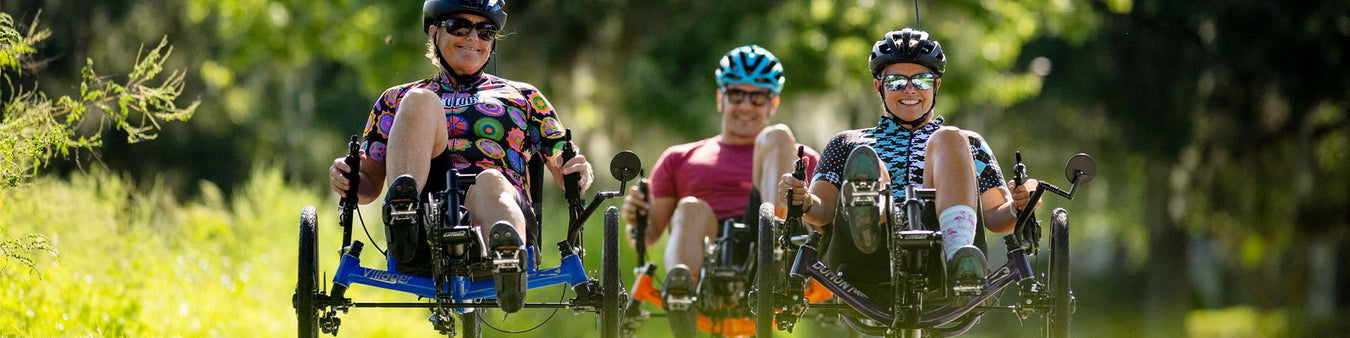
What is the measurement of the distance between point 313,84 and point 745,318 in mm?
19003

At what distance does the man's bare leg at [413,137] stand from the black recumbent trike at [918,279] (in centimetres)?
125

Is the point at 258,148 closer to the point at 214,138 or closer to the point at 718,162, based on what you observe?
the point at 214,138

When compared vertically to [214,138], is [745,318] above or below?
below

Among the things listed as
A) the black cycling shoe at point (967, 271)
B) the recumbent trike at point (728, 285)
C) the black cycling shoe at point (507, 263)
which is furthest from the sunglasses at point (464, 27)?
the black cycling shoe at point (967, 271)

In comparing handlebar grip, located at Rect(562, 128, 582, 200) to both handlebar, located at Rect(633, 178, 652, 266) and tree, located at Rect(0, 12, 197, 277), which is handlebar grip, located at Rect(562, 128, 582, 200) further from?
handlebar, located at Rect(633, 178, 652, 266)

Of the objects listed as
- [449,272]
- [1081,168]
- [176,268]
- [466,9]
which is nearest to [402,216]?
[449,272]

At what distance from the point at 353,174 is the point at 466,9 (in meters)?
0.86

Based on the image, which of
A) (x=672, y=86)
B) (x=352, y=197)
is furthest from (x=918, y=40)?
(x=672, y=86)

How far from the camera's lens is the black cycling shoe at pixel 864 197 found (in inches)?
205

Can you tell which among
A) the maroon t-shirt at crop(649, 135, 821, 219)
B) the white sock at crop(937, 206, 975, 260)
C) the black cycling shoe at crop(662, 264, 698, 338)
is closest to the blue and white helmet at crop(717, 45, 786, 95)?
the maroon t-shirt at crop(649, 135, 821, 219)

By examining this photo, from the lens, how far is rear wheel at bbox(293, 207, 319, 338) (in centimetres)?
523

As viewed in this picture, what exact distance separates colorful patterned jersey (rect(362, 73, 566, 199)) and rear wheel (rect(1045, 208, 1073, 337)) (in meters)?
1.94

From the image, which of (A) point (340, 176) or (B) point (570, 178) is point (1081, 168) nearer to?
(B) point (570, 178)

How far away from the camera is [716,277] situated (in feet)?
23.5
